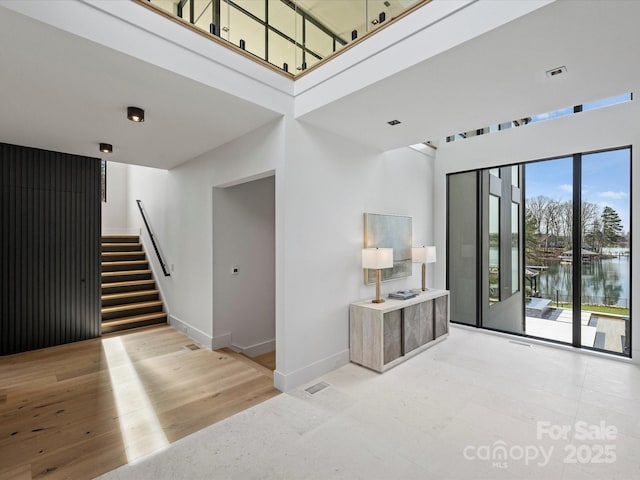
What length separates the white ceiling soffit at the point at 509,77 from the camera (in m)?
1.76

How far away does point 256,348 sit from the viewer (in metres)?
4.74

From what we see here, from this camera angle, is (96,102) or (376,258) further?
(376,258)

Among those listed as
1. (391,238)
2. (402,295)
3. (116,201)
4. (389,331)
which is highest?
(116,201)

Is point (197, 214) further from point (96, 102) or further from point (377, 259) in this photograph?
point (377, 259)

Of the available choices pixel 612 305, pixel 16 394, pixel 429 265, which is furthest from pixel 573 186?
pixel 16 394

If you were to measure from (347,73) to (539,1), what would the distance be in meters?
1.33

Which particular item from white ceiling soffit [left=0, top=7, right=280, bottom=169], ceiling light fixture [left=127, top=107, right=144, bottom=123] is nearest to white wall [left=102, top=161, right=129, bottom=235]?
white ceiling soffit [left=0, top=7, right=280, bottom=169]

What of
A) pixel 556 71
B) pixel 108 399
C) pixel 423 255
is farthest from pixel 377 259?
pixel 108 399

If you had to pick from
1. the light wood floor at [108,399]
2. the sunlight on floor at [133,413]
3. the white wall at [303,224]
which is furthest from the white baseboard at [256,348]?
the sunlight on floor at [133,413]

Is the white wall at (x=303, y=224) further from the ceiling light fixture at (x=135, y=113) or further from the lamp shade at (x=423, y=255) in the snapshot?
the ceiling light fixture at (x=135, y=113)

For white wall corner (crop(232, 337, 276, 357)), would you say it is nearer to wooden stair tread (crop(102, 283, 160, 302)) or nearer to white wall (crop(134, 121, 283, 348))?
white wall (crop(134, 121, 283, 348))

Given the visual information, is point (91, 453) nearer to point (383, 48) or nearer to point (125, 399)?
point (125, 399)

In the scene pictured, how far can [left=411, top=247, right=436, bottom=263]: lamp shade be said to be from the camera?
4539mm

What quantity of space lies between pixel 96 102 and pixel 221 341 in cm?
305
